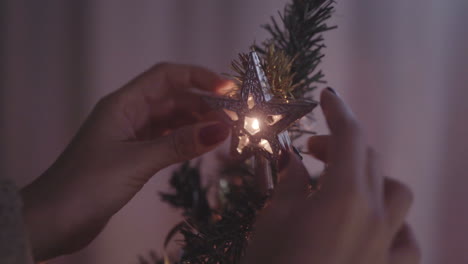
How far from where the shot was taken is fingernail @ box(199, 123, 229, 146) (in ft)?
1.73

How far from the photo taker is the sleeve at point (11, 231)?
0.32 m

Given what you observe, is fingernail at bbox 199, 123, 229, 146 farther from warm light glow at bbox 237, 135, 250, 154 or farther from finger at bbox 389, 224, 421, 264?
finger at bbox 389, 224, 421, 264

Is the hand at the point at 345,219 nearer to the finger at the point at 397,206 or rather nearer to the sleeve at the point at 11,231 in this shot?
the finger at the point at 397,206

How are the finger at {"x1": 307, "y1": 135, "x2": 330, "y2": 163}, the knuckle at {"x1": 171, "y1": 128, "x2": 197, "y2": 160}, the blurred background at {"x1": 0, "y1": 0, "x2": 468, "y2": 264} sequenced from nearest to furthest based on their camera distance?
the finger at {"x1": 307, "y1": 135, "x2": 330, "y2": 163} < the knuckle at {"x1": 171, "y1": 128, "x2": 197, "y2": 160} < the blurred background at {"x1": 0, "y1": 0, "x2": 468, "y2": 264}

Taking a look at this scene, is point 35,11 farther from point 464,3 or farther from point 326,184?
point 464,3

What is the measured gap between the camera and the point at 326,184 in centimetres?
29

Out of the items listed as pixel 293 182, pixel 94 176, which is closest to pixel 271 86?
pixel 293 182

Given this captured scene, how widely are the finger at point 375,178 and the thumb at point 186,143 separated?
0.28 m

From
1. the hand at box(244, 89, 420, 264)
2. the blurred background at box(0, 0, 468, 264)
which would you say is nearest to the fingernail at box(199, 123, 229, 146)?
the hand at box(244, 89, 420, 264)

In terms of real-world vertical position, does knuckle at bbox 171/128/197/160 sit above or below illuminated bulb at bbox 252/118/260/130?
below

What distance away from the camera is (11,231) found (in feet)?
1.06

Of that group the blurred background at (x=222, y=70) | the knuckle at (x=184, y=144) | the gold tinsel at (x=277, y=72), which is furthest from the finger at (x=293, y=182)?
the blurred background at (x=222, y=70)

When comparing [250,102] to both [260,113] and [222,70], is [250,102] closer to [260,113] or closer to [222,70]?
[260,113]

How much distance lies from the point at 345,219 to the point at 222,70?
851 mm
